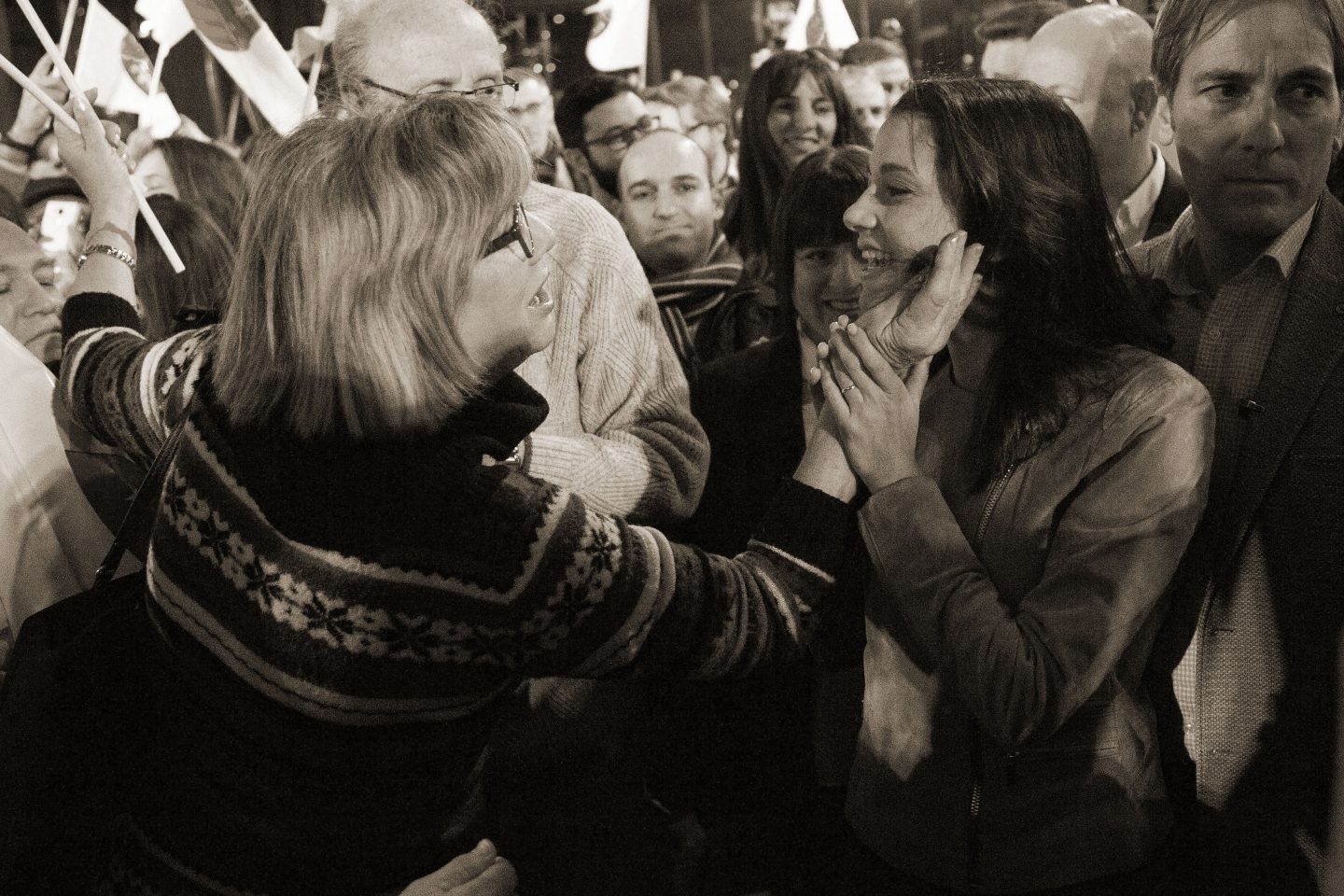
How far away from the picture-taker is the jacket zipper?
174cm

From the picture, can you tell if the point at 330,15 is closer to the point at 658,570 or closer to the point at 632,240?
the point at 632,240

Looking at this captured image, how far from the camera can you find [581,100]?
5281 millimetres

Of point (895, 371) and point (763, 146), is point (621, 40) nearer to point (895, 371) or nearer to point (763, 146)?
point (763, 146)

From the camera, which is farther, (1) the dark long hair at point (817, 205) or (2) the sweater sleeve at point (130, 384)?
(1) the dark long hair at point (817, 205)

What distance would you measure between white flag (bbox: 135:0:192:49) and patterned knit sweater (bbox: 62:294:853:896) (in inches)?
111

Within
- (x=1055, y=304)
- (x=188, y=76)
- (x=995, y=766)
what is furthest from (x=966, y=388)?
(x=188, y=76)

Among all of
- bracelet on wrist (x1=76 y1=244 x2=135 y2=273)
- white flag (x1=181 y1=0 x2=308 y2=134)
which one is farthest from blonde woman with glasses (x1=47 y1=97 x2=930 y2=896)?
white flag (x1=181 y1=0 x2=308 y2=134)

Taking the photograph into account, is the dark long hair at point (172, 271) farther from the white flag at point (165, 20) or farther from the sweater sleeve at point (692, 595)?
the sweater sleeve at point (692, 595)

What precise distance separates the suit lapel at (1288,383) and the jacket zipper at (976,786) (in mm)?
425

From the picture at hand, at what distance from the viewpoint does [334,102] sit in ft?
6.06

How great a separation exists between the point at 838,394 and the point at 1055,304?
0.37 metres

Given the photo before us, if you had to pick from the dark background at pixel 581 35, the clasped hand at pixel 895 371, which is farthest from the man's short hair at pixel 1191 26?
the dark background at pixel 581 35

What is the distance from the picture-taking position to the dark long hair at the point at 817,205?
3.11 m

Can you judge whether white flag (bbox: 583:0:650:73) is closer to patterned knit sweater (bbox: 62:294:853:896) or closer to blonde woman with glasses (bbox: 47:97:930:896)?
blonde woman with glasses (bbox: 47:97:930:896)
